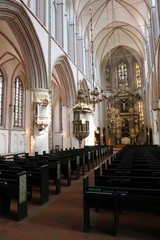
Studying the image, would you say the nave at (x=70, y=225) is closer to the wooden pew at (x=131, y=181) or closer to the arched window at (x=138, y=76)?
the wooden pew at (x=131, y=181)

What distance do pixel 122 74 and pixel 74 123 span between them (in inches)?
781

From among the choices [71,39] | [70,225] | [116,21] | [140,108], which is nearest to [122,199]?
[70,225]

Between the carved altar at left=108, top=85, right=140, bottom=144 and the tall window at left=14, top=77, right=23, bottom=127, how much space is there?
13.7 meters

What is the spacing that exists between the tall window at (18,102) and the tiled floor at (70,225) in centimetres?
1590

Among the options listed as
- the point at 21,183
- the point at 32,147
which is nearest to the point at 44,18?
the point at 32,147

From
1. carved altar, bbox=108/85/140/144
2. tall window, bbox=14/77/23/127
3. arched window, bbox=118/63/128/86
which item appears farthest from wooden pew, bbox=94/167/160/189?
arched window, bbox=118/63/128/86

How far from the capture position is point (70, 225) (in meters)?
2.97

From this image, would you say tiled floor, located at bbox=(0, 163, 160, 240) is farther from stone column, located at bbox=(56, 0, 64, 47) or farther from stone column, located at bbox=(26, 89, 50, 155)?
stone column, located at bbox=(56, 0, 64, 47)

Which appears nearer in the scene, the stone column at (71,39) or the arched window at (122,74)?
the stone column at (71,39)

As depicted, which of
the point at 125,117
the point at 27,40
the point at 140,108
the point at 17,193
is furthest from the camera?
the point at 140,108

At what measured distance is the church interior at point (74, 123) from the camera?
113 inches

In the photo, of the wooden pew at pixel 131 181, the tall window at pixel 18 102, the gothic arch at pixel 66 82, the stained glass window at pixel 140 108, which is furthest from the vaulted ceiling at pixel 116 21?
the wooden pew at pixel 131 181

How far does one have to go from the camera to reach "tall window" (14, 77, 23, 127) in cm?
1859

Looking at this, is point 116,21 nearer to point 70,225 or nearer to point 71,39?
point 71,39
